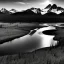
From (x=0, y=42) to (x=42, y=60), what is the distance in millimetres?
10715

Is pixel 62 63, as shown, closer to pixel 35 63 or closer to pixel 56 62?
pixel 56 62

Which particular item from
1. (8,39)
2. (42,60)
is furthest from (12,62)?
(8,39)

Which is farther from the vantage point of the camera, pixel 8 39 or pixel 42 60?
pixel 8 39

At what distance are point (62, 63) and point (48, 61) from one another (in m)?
1.36

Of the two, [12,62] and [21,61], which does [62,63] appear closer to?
[21,61]

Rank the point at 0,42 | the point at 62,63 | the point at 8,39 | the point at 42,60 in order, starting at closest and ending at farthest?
the point at 62,63 → the point at 42,60 → the point at 0,42 → the point at 8,39

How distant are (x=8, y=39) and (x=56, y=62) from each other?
43.3 ft

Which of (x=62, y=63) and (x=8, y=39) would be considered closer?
(x=62, y=63)

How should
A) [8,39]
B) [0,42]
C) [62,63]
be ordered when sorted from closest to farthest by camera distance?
[62,63]
[0,42]
[8,39]

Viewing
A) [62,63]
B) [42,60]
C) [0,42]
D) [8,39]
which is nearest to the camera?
[62,63]

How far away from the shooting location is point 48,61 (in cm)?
1097

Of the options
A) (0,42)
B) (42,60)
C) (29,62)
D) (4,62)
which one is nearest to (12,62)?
(4,62)

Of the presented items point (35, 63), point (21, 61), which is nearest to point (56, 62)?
point (35, 63)

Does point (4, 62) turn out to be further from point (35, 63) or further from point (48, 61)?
point (48, 61)
